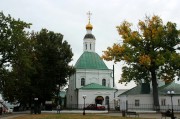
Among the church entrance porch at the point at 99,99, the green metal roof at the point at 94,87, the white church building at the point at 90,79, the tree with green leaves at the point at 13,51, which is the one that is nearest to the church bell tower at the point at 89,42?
the white church building at the point at 90,79

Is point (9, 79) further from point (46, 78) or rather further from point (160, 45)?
point (160, 45)

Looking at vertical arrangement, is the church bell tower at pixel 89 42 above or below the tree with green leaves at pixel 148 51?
above

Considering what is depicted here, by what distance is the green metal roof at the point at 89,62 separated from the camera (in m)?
76.9

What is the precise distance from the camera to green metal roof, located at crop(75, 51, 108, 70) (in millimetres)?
76938

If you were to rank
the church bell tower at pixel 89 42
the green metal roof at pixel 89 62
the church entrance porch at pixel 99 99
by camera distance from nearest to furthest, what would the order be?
1. the church entrance porch at pixel 99 99
2. the green metal roof at pixel 89 62
3. the church bell tower at pixel 89 42

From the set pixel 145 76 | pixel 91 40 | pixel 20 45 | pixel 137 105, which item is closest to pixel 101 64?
pixel 91 40

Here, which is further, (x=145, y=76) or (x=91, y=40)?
(x=91, y=40)

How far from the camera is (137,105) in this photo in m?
60.7

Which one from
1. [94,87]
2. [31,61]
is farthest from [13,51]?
[94,87]

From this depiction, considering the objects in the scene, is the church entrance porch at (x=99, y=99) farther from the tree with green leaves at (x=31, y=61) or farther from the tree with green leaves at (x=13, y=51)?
the tree with green leaves at (x=13, y=51)

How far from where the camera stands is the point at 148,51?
5350cm

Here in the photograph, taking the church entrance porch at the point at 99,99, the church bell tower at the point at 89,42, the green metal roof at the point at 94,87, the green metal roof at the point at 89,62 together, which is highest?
the church bell tower at the point at 89,42

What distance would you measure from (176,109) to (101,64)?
979 inches

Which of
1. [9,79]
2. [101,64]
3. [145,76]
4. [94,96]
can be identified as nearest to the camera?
[9,79]
